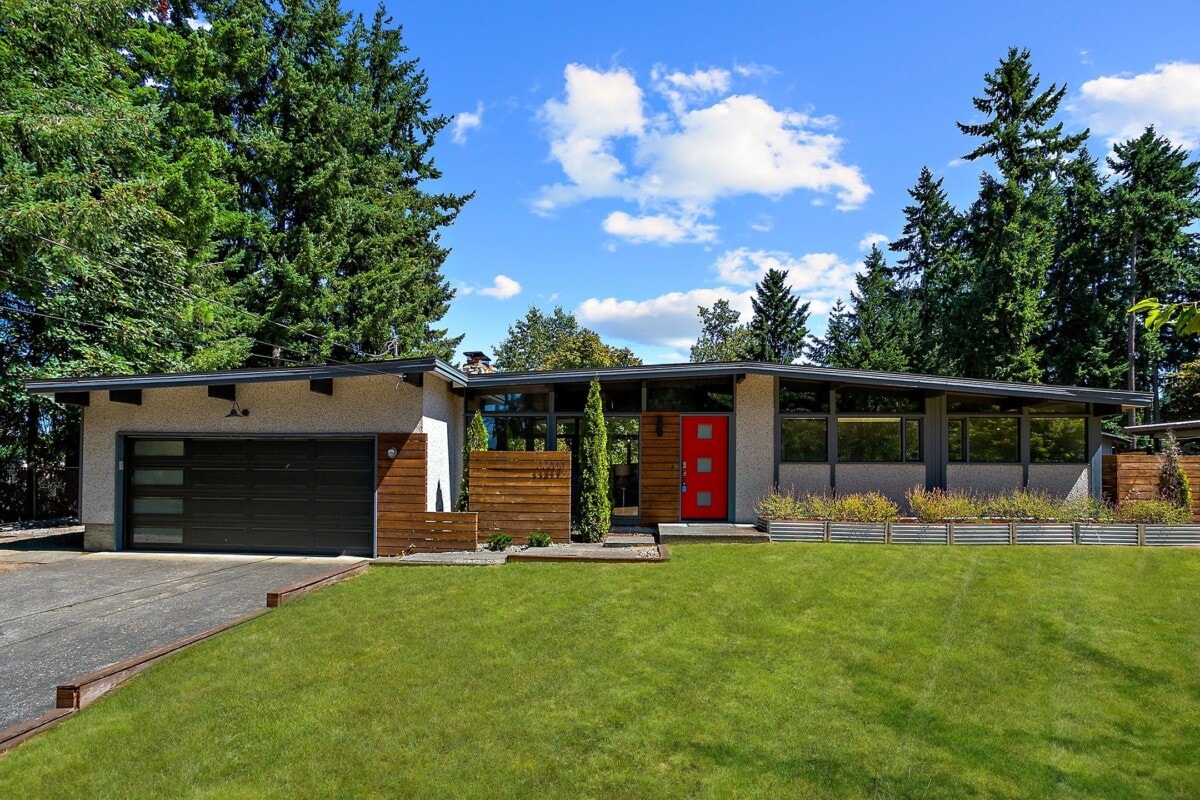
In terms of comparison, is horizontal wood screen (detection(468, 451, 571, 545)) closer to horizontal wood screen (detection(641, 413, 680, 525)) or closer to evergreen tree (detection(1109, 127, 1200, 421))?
horizontal wood screen (detection(641, 413, 680, 525))

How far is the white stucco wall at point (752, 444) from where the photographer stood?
41.0 feet

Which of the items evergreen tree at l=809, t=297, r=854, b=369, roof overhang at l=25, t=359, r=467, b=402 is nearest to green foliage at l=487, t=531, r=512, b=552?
roof overhang at l=25, t=359, r=467, b=402

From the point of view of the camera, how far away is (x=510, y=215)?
72.5 ft

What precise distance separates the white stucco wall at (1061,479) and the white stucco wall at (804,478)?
4170 mm

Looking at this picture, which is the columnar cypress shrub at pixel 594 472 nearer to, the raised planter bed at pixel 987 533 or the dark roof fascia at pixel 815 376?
the dark roof fascia at pixel 815 376

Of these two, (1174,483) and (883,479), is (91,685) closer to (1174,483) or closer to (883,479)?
(883,479)

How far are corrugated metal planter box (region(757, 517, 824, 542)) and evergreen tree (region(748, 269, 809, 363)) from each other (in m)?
25.0

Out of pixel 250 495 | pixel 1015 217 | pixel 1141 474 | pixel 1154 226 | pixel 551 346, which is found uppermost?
pixel 1015 217

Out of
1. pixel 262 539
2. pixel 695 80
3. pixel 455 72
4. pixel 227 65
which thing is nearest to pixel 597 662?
pixel 262 539

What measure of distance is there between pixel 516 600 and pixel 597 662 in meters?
2.19

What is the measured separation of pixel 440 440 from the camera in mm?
11570

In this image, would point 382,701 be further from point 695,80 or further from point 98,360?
point 98,360

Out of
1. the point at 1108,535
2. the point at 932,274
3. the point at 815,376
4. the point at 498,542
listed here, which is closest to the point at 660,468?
the point at 815,376

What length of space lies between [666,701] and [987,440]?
435 inches
